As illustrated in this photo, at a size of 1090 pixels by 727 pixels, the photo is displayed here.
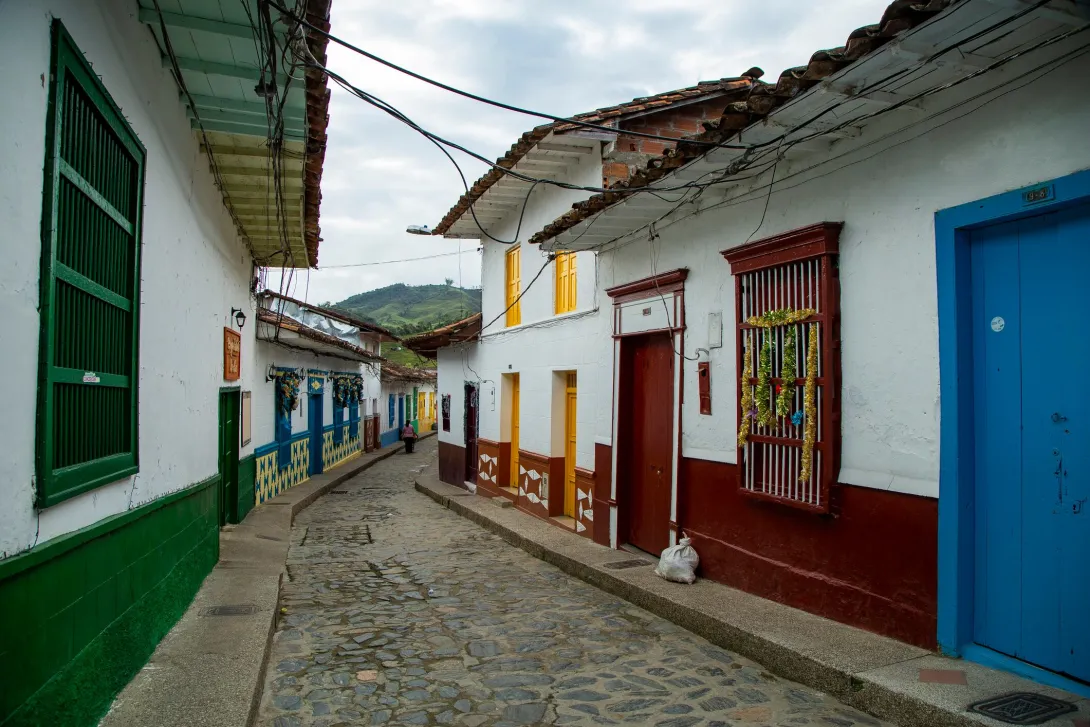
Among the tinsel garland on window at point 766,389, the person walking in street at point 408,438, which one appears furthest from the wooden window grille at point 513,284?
the person walking in street at point 408,438

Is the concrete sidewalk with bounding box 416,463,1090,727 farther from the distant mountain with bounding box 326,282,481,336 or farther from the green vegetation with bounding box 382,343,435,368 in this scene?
the distant mountain with bounding box 326,282,481,336

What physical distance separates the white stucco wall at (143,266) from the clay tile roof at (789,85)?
350cm

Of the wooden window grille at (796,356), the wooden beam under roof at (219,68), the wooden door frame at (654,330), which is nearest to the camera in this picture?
the wooden beam under roof at (219,68)

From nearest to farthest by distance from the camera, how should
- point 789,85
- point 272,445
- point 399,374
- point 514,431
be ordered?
1. point 789,85
2. point 514,431
3. point 272,445
4. point 399,374

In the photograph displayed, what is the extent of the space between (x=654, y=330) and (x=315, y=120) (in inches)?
156

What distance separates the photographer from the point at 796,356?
570 cm

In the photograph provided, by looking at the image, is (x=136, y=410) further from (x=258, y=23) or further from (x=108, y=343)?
(x=258, y=23)

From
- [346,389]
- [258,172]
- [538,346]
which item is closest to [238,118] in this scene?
[258,172]

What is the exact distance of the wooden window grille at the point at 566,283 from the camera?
1043 cm

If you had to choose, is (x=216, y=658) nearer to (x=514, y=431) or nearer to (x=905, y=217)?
(x=905, y=217)

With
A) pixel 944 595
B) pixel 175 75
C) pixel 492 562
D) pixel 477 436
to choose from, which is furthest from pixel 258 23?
pixel 477 436

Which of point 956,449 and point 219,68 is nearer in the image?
point 956,449

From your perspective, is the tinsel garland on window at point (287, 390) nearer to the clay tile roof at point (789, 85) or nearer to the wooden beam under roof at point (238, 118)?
the wooden beam under roof at point (238, 118)

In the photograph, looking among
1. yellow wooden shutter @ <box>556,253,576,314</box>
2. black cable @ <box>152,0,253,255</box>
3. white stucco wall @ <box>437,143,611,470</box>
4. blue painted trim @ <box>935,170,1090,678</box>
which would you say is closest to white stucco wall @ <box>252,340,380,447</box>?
white stucco wall @ <box>437,143,611,470</box>
